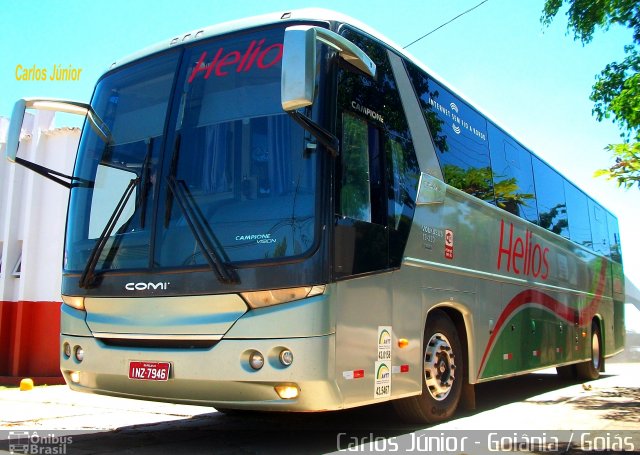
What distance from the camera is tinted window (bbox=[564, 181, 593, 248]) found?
1146cm

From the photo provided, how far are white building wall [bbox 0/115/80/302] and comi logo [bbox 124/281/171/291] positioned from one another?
6.95 metres

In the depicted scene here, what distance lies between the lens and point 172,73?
5402 millimetres

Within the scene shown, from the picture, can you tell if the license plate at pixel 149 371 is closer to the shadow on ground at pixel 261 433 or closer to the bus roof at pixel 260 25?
the shadow on ground at pixel 261 433

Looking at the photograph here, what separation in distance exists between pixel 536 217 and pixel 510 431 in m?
4.45

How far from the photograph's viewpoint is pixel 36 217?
37.5 feet

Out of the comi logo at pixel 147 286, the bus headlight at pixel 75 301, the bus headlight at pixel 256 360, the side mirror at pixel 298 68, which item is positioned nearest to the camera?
the side mirror at pixel 298 68

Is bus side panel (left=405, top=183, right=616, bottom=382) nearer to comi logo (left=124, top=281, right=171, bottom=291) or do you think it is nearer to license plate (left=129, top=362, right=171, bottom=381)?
comi logo (left=124, top=281, right=171, bottom=291)

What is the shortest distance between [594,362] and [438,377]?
7.37 metres

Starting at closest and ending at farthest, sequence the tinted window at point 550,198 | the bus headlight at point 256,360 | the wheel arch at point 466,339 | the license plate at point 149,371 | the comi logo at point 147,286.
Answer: the bus headlight at point 256,360
the license plate at point 149,371
the comi logo at point 147,286
the wheel arch at point 466,339
the tinted window at point 550,198

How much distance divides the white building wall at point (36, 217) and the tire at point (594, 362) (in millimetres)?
9819

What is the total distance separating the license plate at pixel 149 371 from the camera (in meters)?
4.72

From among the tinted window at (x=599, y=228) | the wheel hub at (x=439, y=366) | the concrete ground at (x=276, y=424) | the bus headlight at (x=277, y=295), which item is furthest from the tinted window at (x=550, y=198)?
the bus headlight at (x=277, y=295)

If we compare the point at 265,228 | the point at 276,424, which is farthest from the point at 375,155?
the point at 276,424

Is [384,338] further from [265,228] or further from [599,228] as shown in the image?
[599,228]
